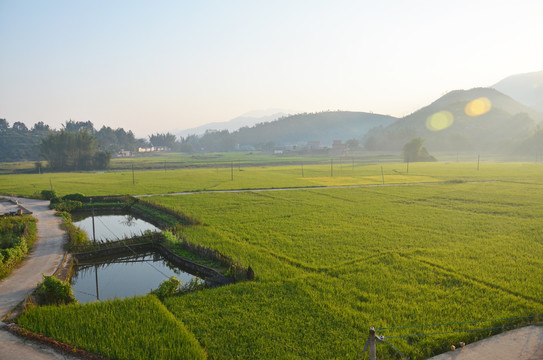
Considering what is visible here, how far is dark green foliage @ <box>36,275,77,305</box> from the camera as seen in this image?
38.5 ft

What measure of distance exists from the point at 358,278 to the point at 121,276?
10.3 metres

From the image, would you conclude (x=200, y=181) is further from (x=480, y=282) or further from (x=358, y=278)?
(x=480, y=282)

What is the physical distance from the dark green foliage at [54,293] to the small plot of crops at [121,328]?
639 mm

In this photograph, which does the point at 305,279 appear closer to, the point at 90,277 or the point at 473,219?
the point at 90,277

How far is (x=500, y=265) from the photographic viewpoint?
1398 cm

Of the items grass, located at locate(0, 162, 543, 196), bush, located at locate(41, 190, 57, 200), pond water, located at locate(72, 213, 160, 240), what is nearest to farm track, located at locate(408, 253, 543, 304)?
pond water, located at locate(72, 213, 160, 240)

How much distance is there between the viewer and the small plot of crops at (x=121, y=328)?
28.3 ft

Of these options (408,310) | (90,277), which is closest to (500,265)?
(408,310)

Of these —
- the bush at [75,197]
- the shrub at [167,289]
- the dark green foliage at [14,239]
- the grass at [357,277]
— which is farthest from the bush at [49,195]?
the shrub at [167,289]

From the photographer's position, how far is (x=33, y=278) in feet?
44.4

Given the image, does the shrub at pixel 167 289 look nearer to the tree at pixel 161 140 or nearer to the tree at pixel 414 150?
the tree at pixel 414 150

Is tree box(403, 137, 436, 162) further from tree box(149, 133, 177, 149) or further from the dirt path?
tree box(149, 133, 177, 149)

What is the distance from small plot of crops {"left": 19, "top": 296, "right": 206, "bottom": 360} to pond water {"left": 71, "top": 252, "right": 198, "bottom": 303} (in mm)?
2364

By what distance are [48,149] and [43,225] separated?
70729 mm
